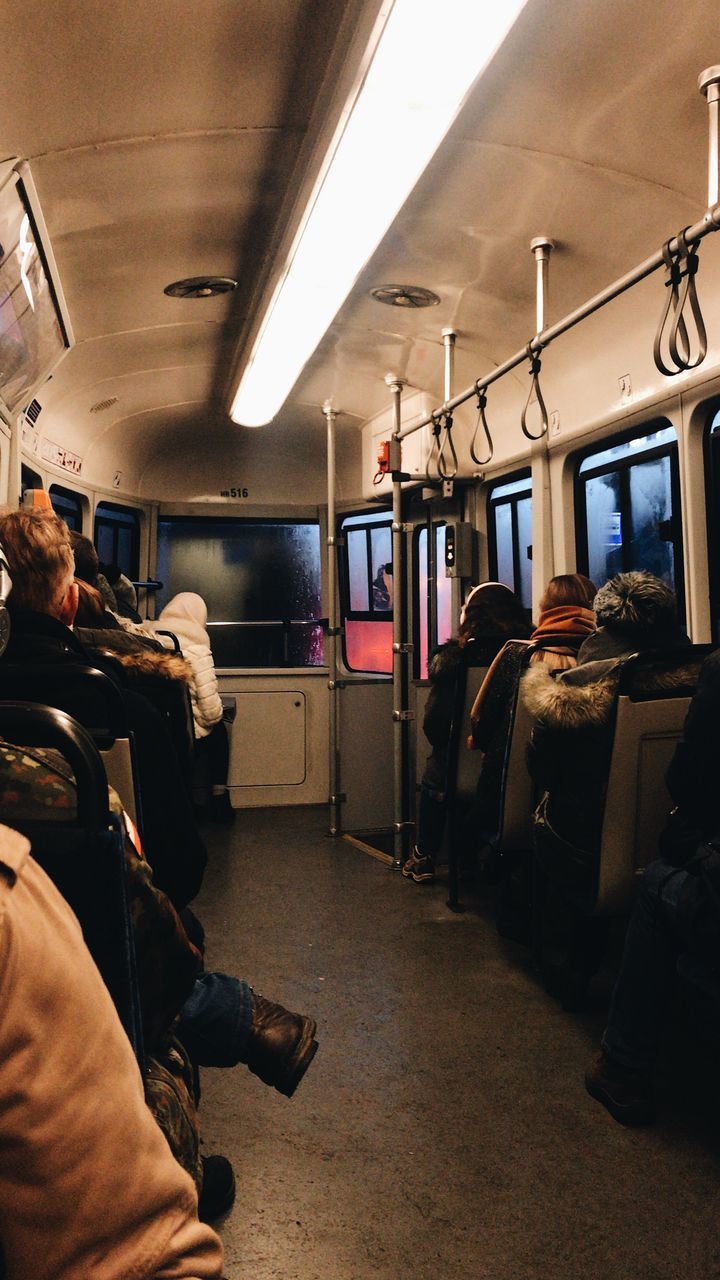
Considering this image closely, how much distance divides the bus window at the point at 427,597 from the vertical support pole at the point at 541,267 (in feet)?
8.51

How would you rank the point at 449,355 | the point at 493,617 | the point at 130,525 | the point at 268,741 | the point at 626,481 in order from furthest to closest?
the point at 130,525 < the point at 268,741 < the point at 449,355 < the point at 626,481 < the point at 493,617

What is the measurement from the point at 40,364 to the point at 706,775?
3.63 meters

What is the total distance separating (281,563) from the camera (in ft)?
25.4

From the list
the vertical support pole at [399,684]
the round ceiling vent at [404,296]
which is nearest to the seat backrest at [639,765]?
the vertical support pole at [399,684]

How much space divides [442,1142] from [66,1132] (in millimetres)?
1868

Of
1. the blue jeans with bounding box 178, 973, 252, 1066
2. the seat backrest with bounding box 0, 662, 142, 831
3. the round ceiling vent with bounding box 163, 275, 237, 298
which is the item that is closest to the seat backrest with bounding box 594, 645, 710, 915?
the blue jeans with bounding box 178, 973, 252, 1066

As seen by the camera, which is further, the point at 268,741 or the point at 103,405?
the point at 268,741

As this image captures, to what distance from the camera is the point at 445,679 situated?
4594 mm

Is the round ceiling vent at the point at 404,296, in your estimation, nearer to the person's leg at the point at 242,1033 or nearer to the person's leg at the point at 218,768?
the person's leg at the point at 218,768

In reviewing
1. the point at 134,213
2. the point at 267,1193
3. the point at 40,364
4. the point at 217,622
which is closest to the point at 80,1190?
the point at 267,1193

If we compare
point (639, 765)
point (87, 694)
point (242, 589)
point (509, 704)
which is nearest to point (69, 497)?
point (242, 589)

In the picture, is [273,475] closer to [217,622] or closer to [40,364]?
[217,622]

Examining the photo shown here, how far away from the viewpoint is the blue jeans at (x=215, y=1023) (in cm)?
186

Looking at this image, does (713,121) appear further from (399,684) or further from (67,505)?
(67,505)
